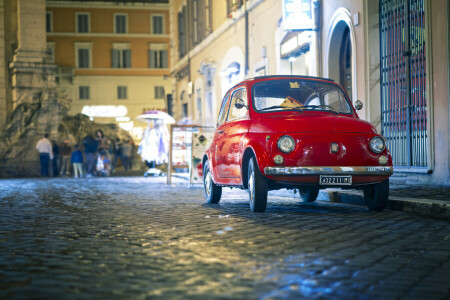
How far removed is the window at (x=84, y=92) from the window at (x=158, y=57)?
235 inches

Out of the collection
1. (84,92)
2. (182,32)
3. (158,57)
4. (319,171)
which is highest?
(158,57)

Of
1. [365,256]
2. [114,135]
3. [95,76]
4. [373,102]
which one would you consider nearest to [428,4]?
[373,102]

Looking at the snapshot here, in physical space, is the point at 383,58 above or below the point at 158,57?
below

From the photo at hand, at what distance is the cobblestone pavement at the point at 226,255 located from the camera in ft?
13.3

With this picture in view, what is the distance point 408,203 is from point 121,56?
2130 inches

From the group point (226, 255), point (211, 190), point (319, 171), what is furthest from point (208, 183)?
point (226, 255)

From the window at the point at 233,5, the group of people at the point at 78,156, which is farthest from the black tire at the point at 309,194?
the group of people at the point at 78,156

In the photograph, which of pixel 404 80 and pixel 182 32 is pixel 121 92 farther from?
pixel 404 80

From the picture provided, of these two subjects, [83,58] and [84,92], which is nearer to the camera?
[84,92]

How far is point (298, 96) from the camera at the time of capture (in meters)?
9.59

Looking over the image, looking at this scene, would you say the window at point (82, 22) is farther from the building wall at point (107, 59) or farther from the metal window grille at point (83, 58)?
the metal window grille at point (83, 58)

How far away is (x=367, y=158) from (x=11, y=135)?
22.9 m

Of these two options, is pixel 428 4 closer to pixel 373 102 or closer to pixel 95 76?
pixel 373 102

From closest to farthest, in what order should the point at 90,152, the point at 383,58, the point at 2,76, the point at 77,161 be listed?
the point at 383,58, the point at 77,161, the point at 90,152, the point at 2,76
